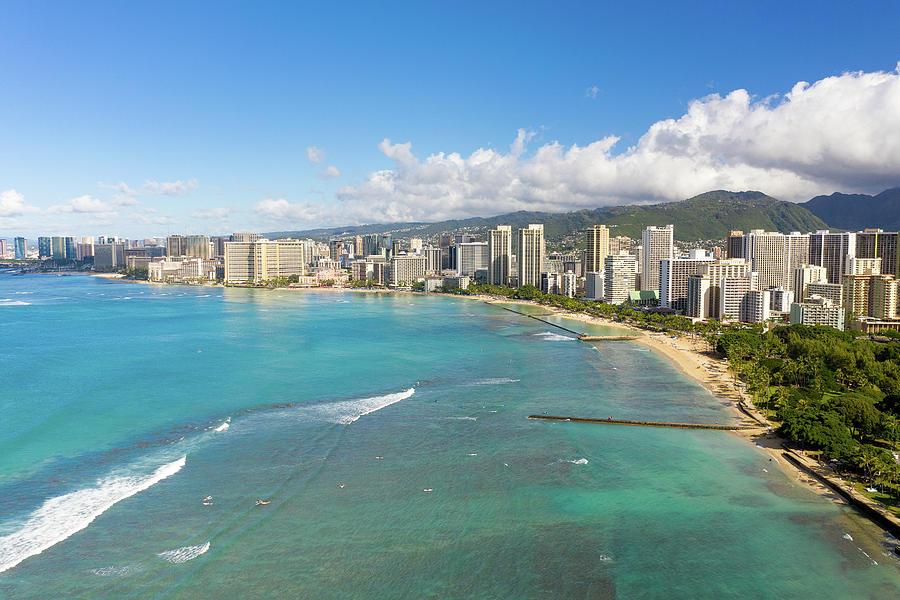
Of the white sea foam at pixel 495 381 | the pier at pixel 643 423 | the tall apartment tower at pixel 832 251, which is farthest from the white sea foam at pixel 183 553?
the tall apartment tower at pixel 832 251

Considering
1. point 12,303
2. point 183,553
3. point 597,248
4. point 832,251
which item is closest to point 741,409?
point 183,553

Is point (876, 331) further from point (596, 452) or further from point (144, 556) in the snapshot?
point (144, 556)

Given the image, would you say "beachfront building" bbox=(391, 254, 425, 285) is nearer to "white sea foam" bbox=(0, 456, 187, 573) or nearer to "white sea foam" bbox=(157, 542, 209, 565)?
"white sea foam" bbox=(0, 456, 187, 573)

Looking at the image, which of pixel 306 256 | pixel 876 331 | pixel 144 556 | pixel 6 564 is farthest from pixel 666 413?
pixel 306 256

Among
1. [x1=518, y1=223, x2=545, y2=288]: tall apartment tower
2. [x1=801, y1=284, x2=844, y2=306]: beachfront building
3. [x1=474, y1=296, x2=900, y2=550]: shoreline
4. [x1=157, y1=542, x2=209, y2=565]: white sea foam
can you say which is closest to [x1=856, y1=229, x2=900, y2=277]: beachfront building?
[x1=801, y1=284, x2=844, y2=306]: beachfront building

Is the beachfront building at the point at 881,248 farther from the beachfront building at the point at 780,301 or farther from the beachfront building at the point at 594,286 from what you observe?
the beachfront building at the point at 594,286

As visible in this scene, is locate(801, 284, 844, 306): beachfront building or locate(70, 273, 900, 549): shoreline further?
locate(801, 284, 844, 306): beachfront building

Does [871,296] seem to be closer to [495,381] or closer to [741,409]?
[741,409]
